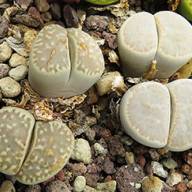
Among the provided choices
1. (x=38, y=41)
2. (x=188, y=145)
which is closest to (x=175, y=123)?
(x=188, y=145)

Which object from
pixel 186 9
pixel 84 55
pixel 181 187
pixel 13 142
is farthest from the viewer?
pixel 186 9

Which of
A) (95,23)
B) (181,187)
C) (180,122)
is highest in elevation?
(95,23)

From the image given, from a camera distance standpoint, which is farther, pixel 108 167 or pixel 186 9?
pixel 186 9

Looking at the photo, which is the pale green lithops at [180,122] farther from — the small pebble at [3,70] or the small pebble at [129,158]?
the small pebble at [3,70]

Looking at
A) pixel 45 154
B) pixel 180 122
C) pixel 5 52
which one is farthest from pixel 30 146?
pixel 180 122

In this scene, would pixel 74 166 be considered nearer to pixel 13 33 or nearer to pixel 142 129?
pixel 142 129

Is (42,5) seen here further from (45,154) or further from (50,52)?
(45,154)
